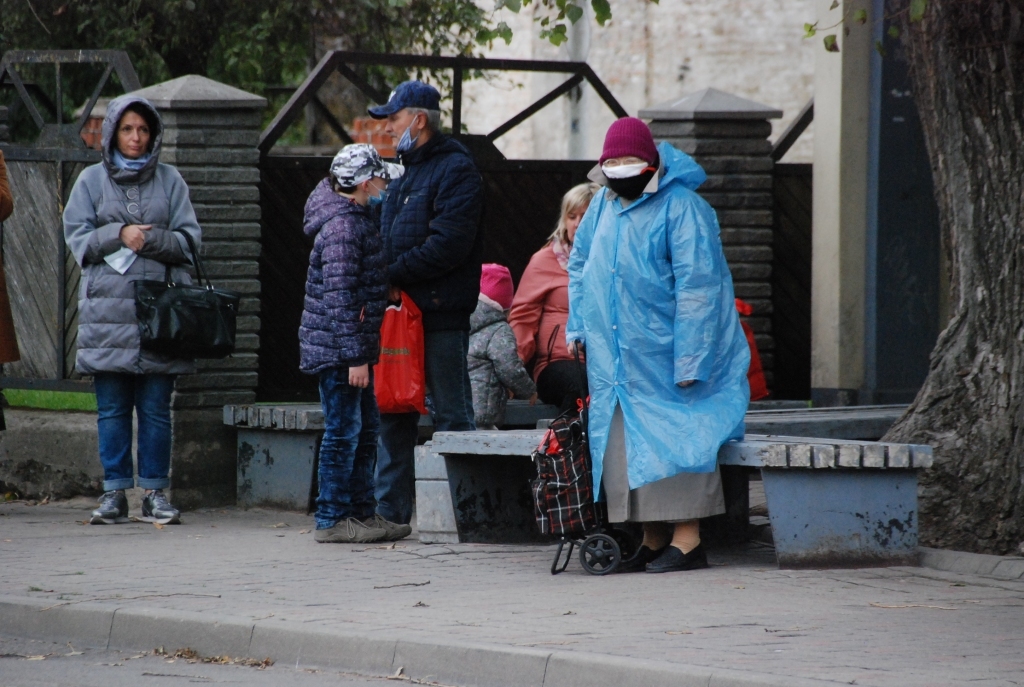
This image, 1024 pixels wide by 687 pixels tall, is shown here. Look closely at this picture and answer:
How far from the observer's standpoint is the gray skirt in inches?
268

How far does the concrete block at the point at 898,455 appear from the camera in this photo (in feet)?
22.1

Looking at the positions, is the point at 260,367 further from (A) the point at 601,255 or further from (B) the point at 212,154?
(A) the point at 601,255

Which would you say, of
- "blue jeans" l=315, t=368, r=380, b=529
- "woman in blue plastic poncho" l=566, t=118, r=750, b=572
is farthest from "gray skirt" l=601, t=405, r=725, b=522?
"blue jeans" l=315, t=368, r=380, b=529

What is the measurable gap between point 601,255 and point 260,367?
132 inches

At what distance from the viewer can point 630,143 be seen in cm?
683

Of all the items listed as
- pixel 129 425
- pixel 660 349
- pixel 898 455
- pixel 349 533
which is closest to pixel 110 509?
pixel 129 425

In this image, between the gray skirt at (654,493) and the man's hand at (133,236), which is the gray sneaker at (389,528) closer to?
the gray skirt at (654,493)

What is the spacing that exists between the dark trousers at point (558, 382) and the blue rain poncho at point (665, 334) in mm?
1345

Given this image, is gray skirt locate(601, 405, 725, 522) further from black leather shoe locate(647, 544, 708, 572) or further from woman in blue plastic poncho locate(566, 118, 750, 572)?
black leather shoe locate(647, 544, 708, 572)

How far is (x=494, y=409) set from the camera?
852 cm

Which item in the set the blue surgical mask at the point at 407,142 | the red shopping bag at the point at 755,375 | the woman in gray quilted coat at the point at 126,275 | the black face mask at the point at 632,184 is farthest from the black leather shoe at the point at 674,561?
the red shopping bag at the point at 755,375

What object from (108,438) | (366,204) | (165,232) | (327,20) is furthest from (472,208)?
(327,20)

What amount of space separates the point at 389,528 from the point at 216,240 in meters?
2.21

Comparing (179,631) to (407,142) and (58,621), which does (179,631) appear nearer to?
(58,621)
